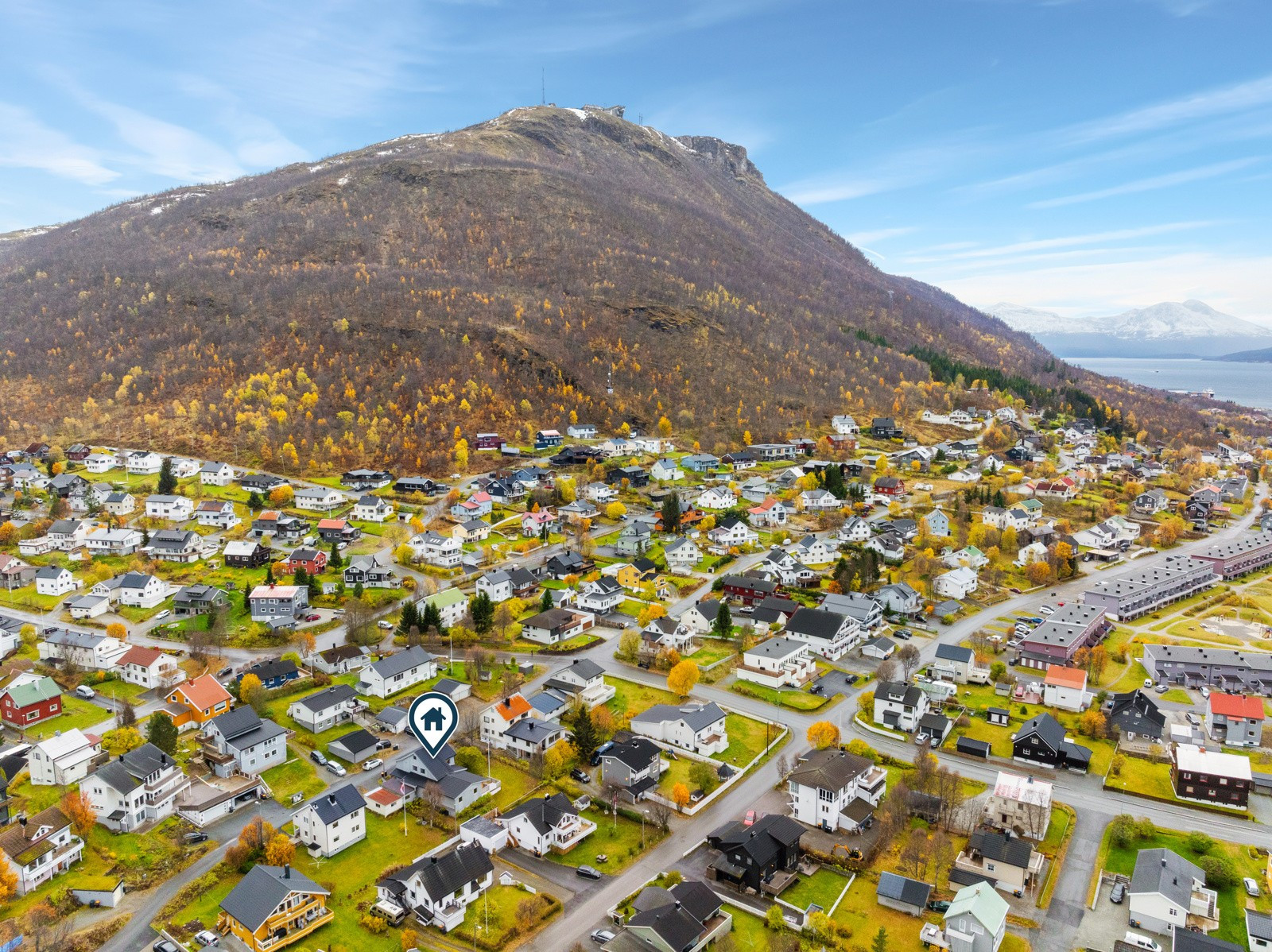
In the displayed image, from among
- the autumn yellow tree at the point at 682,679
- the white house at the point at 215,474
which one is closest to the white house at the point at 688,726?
the autumn yellow tree at the point at 682,679

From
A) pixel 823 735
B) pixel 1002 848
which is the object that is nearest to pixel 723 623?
pixel 823 735

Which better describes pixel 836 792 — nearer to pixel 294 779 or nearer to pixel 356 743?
pixel 356 743

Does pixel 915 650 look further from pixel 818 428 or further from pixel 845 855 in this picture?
pixel 818 428

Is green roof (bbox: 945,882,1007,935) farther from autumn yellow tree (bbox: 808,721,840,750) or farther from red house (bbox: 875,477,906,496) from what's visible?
red house (bbox: 875,477,906,496)

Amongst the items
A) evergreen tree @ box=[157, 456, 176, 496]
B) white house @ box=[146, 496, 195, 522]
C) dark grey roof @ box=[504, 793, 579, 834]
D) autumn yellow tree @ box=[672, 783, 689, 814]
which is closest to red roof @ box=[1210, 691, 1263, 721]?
autumn yellow tree @ box=[672, 783, 689, 814]


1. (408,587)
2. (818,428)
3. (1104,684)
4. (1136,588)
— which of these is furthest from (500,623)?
(818,428)

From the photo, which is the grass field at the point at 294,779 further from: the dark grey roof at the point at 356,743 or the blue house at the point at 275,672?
the blue house at the point at 275,672
